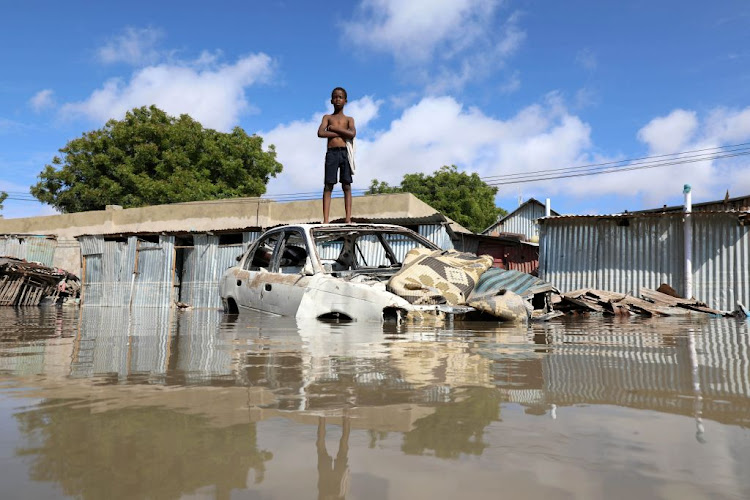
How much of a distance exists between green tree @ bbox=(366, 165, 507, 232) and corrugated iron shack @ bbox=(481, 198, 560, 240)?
428 cm

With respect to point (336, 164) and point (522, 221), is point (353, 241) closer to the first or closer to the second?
point (336, 164)

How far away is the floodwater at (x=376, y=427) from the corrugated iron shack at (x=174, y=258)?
13.5m

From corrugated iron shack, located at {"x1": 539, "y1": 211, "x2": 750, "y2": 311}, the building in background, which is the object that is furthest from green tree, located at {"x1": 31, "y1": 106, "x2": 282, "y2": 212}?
corrugated iron shack, located at {"x1": 539, "y1": 211, "x2": 750, "y2": 311}

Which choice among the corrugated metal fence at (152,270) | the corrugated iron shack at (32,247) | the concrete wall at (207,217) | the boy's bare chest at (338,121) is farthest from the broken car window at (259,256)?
the corrugated iron shack at (32,247)

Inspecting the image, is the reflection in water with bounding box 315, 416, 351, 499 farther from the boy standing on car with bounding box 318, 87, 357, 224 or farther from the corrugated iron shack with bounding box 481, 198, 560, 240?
the corrugated iron shack with bounding box 481, 198, 560, 240

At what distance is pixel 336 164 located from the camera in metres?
7.34

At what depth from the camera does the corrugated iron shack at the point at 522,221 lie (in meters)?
30.9

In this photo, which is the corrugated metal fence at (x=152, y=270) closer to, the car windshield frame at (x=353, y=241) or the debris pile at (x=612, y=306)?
the car windshield frame at (x=353, y=241)

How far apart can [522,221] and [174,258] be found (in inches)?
833

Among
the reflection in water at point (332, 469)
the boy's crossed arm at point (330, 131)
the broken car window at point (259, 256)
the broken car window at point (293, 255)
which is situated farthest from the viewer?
the boy's crossed arm at point (330, 131)

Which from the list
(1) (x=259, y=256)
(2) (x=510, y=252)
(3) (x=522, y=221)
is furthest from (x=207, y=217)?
(3) (x=522, y=221)

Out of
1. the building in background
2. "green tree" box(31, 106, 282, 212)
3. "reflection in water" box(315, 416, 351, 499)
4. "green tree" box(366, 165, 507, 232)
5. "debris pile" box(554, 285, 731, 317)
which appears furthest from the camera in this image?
"green tree" box(366, 165, 507, 232)

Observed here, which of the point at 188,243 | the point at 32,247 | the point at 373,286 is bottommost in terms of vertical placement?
the point at 373,286

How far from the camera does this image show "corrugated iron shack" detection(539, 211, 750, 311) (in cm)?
1212
